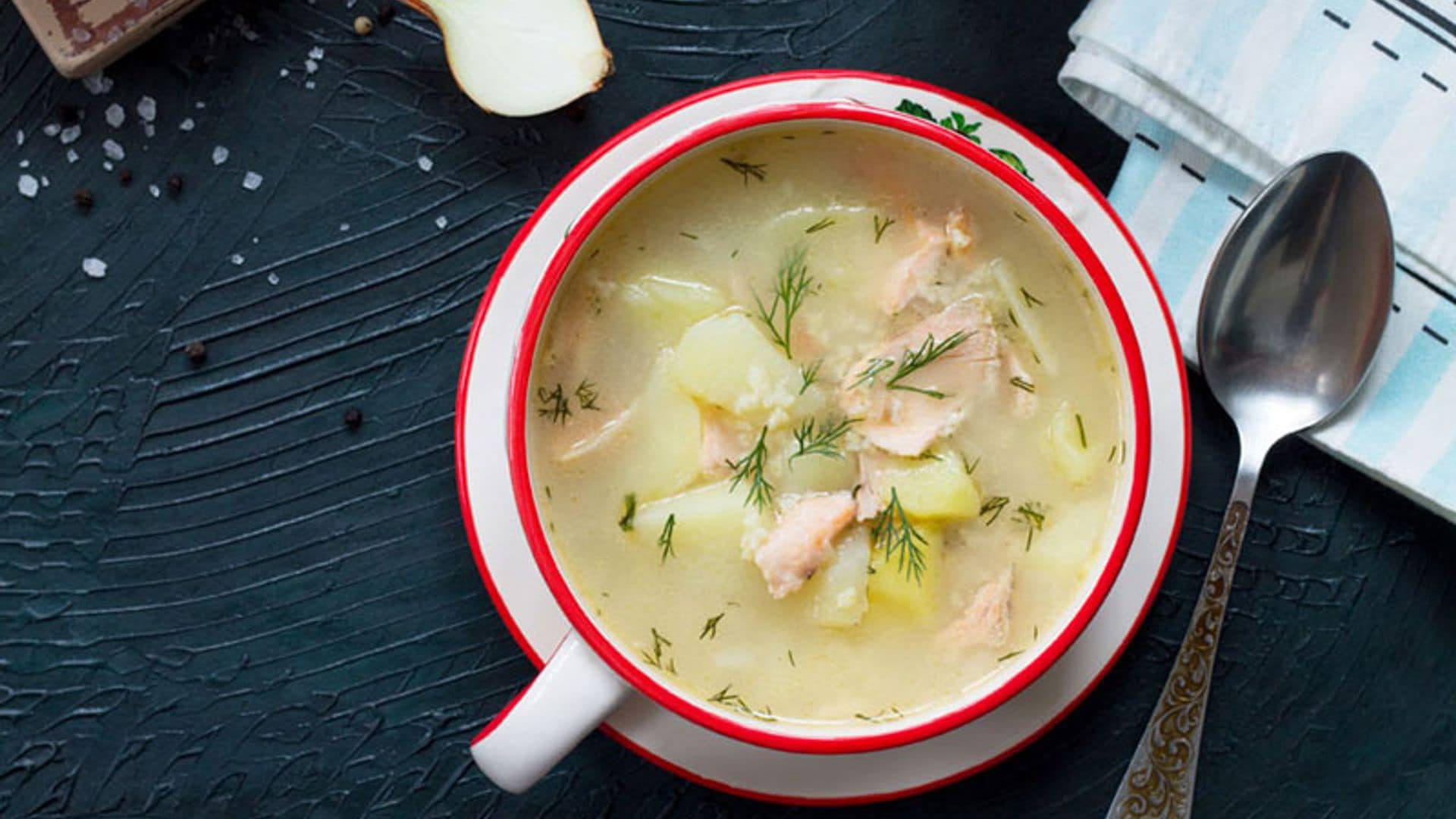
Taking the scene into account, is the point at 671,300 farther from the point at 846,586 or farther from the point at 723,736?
the point at 723,736

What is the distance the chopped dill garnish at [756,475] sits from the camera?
159 centimetres

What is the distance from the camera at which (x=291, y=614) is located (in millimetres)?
2004

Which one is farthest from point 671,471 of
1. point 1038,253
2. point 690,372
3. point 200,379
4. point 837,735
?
point 200,379

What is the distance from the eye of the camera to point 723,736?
1728 mm

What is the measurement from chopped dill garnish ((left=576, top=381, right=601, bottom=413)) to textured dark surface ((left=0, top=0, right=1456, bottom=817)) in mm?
440

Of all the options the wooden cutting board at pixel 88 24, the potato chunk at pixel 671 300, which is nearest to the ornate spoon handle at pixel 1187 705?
the potato chunk at pixel 671 300

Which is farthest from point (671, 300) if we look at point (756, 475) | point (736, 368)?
point (756, 475)

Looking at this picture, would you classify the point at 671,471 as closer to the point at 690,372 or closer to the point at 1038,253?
the point at 690,372

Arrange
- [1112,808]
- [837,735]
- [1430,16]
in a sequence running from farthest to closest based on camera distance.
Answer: [1112,808] → [1430,16] → [837,735]

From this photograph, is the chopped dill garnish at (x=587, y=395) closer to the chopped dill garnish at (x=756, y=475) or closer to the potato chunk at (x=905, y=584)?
the chopped dill garnish at (x=756, y=475)

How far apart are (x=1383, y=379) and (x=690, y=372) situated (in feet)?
3.24

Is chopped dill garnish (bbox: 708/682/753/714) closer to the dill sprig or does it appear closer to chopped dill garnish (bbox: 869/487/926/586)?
chopped dill garnish (bbox: 869/487/926/586)

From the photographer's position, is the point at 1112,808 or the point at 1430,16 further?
the point at 1112,808

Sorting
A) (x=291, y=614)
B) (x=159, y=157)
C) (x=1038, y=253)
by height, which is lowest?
(x=291, y=614)
